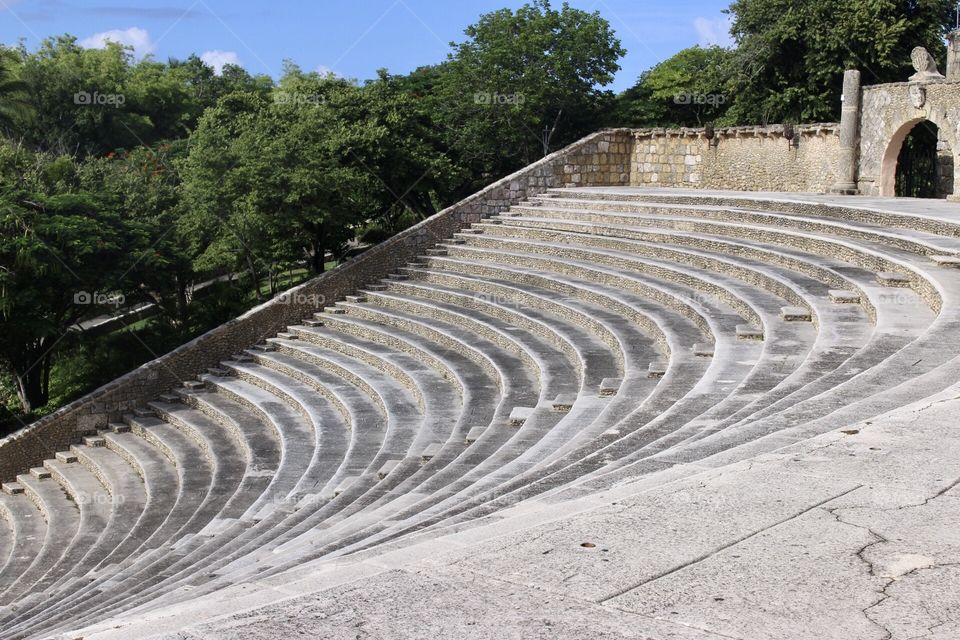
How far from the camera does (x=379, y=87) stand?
26281 mm

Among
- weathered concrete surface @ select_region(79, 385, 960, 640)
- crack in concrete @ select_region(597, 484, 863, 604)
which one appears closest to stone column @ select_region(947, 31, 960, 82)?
weathered concrete surface @ select_region(79, 385, 960, 640)

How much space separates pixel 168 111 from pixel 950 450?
5100 cm

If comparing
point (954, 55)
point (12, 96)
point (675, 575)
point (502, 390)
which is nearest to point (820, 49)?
point (954, 55)

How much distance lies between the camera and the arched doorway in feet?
57.3

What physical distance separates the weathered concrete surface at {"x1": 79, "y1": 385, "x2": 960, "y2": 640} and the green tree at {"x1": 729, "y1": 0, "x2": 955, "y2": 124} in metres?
22.9

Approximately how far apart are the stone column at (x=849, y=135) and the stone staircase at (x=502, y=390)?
2513 millimetres

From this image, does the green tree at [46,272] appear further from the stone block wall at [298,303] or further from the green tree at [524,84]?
the green tree at [524,84]

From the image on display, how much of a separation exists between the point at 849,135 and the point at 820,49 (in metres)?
8.84

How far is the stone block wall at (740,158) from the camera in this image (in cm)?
1880

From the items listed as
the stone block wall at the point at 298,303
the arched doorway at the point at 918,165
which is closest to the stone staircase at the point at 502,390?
the stone block wall at the point at 298,303

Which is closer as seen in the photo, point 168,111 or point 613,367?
point 613,367

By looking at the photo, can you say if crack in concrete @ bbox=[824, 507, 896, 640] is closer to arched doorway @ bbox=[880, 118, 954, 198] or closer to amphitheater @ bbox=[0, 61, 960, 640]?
amphitheater @ bbox=[0, 61, 960, 640]

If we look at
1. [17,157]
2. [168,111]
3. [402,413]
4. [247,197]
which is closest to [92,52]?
[168,111]

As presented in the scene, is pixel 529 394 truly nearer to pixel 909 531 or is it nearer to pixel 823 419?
pixel 823 419
